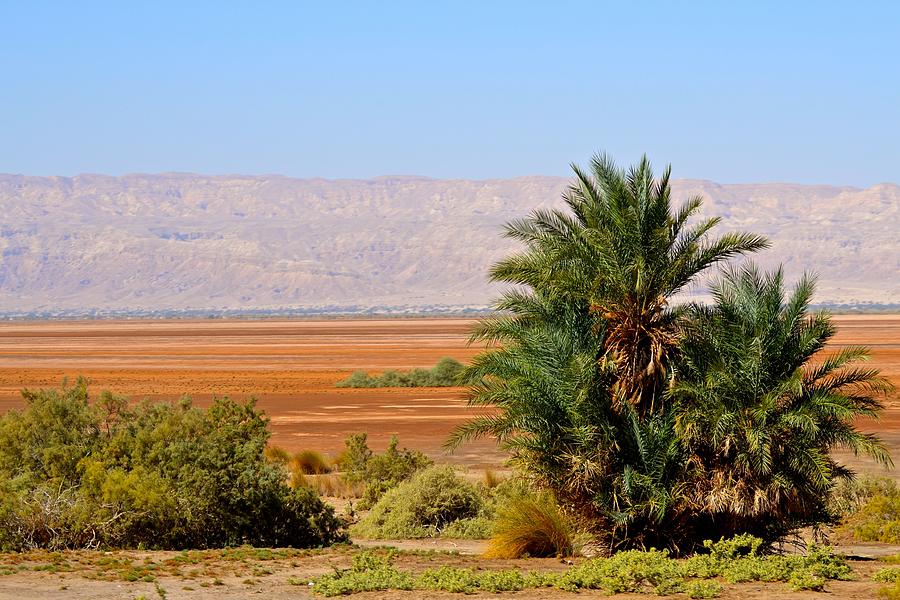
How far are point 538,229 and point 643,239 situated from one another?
1.66 metres

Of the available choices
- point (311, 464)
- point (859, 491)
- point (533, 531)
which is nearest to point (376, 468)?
point (311, 464)

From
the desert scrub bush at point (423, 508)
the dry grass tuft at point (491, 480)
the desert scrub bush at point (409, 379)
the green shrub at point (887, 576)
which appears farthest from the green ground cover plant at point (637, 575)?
the desert scrub bush at point (409, 379)

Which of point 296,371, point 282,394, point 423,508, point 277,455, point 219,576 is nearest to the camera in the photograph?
point 219,576

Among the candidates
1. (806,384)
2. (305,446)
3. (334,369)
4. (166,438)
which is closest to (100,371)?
(334,369)

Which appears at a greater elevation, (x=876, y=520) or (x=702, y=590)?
(x=702, y=590)

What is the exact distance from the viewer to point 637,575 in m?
13.4

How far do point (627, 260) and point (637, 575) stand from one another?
14.5 feet

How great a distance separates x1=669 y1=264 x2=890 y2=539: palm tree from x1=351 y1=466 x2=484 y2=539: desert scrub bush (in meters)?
5.78

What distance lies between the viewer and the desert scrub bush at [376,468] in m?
22.9

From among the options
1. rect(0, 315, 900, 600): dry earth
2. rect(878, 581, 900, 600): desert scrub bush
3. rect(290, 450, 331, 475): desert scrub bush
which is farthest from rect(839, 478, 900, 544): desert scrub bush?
rect(290, 450, 331, 475): desert scrub bush

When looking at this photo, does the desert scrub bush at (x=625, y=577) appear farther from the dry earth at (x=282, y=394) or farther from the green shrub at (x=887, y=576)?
the green shrub at (x=887, y=576)

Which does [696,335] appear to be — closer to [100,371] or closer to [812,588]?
[812,588]

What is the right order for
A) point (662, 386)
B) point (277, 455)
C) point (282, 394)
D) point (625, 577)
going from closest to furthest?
point (625, 577)
point (662, 386)
point (277, 455)
point (282, 394)

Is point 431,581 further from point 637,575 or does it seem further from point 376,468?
point 376,468
